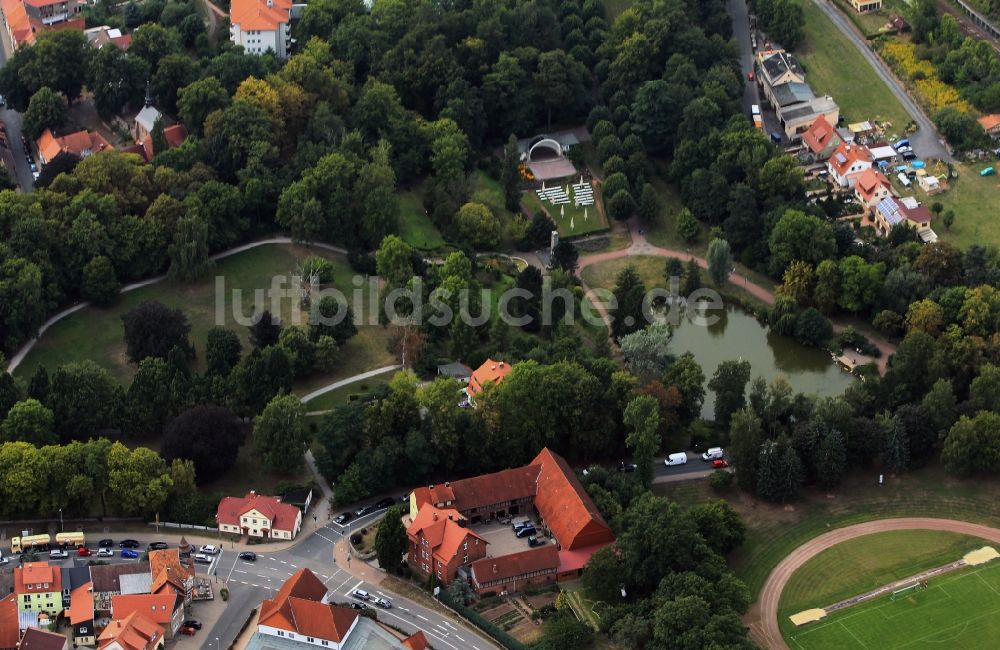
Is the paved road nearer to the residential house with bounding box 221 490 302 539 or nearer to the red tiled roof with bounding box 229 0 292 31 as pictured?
→ the red tiled roof with bounding box 229 0 292 31

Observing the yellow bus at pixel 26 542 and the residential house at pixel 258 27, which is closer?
the yellow bus at pixel 26 542

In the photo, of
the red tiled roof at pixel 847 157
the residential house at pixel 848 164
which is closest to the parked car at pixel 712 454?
the residential house at pixel 848 164

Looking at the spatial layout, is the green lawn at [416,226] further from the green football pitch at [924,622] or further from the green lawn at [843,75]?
the green football pitch at [924,622]

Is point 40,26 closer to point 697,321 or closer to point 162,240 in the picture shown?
point 162,240

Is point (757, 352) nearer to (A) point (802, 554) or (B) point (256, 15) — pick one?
(A) point (802, 554)

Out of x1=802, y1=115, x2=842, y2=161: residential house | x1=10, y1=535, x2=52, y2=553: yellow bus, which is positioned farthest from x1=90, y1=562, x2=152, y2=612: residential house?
x1=802, y1=115, x2=842, y2=161: residential house

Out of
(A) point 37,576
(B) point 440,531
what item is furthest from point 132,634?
(B) point 440,531
